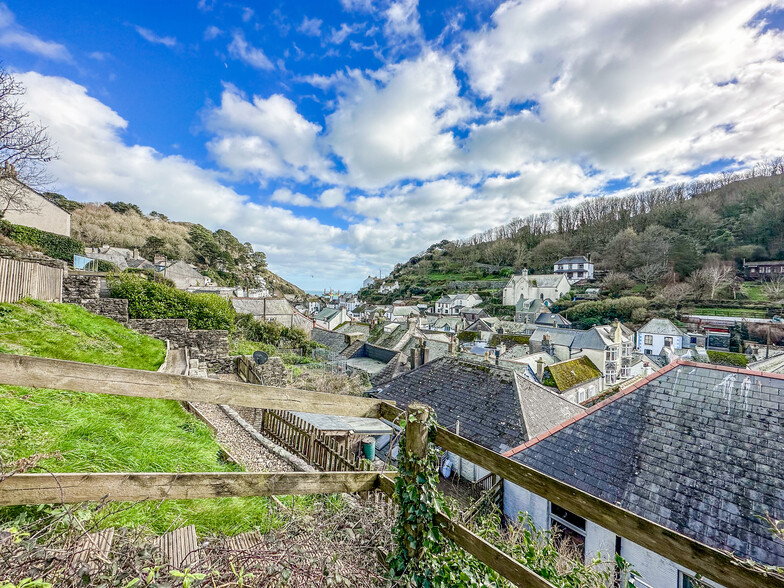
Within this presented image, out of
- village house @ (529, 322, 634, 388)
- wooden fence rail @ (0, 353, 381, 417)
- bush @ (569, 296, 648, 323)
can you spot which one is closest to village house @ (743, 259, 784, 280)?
bush @ (569, 296, 648, 323)

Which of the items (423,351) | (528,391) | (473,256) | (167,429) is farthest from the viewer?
(473,256)

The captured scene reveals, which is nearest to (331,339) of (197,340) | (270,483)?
(197,340)

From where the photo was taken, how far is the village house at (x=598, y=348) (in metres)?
21.7

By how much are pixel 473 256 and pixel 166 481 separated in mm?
88846

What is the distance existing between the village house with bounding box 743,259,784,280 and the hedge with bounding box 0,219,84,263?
8307 cm

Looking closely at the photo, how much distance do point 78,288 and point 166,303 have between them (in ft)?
10.7

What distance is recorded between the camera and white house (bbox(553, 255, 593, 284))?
219ft

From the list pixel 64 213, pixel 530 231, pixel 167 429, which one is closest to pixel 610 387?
pixel 167 429

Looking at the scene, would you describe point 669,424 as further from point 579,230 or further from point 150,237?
point 579,230

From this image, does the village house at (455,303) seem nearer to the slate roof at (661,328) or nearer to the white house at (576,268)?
the white house at (576,268)

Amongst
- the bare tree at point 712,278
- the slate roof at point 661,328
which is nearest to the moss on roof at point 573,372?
the slate roof at point 661,328

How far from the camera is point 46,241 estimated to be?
1966cm

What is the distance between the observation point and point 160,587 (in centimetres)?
153

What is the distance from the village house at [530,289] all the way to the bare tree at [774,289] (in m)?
25.1
